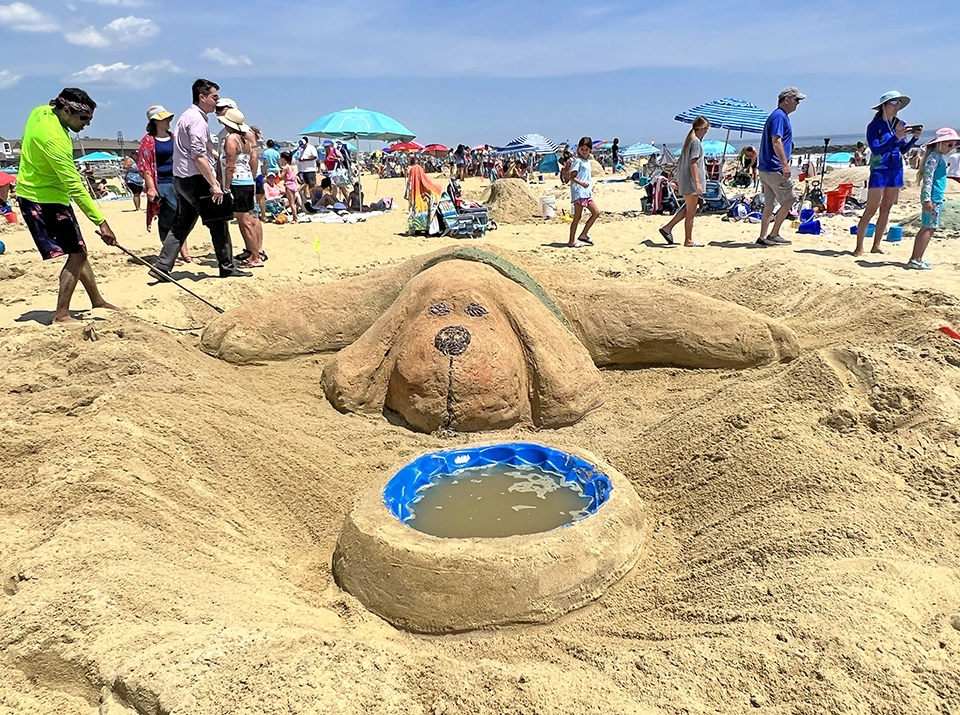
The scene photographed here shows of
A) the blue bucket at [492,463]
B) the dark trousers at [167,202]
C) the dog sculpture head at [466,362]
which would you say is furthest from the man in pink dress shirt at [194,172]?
the blue bucket at [492,463]

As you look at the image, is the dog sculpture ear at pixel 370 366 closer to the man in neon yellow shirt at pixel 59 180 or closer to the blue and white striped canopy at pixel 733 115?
the man in neon yellow shirt at pixel 59 180

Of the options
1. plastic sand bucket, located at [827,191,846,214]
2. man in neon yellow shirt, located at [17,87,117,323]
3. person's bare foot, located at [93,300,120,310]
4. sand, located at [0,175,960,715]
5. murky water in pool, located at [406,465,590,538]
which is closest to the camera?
sand, located at [0,175,960,715]

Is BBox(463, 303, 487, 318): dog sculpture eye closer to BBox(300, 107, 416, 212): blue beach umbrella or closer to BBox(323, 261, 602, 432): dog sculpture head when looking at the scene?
BBox(323, 261, 602, 432): dog sculpture head

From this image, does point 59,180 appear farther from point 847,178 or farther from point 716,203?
point 847,178

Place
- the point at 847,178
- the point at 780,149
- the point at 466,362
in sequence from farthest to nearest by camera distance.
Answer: the point at 847,178, the point at 780,149, the point at 466,362

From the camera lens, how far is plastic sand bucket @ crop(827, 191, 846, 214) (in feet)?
34.4

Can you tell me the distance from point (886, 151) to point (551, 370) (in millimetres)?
4994

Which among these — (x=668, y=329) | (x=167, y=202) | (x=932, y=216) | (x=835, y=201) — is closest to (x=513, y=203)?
(x=835, y=201)

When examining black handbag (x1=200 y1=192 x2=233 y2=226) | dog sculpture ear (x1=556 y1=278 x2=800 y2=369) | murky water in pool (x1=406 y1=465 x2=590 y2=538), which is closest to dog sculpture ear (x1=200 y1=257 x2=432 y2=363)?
dog sculpture ear (x1=556 y1=278 x2=800 y2=369)

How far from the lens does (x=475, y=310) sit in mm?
3689

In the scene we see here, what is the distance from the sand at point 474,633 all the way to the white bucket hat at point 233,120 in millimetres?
2476

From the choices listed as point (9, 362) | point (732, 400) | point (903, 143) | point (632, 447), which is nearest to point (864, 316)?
point (732, 400)

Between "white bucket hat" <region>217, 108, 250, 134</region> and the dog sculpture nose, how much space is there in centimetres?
391

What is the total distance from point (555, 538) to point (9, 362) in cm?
355
